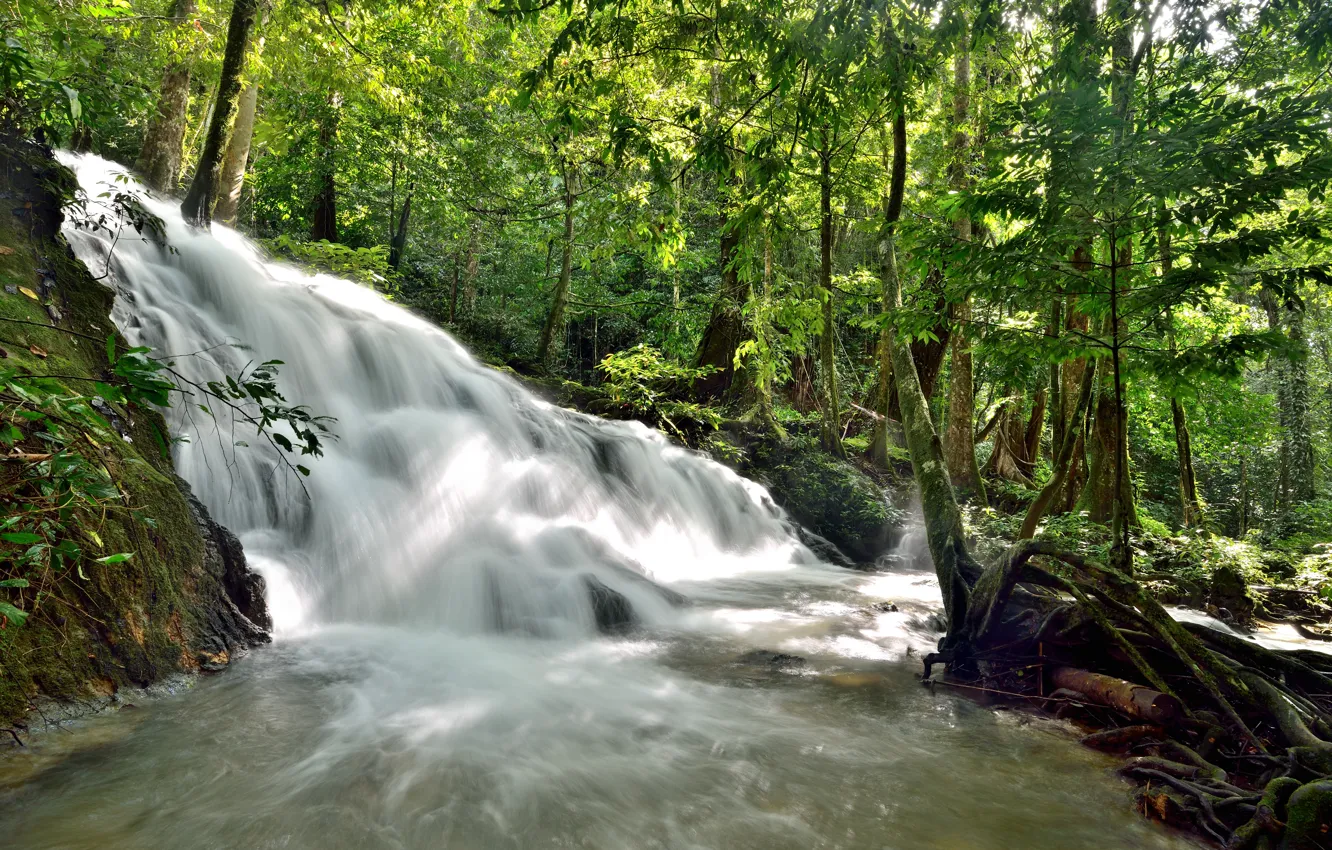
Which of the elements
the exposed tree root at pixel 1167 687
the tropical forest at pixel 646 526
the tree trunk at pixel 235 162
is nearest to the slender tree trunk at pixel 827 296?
the tropical forest at pixel 646 526

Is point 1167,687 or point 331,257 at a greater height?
point 331,257

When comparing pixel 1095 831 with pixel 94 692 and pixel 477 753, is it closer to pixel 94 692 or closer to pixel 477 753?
pixel 477 753

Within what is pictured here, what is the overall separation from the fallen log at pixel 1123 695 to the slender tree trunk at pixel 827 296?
4.92 meters

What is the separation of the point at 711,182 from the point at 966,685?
13.9m

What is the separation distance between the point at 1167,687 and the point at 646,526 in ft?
23.1

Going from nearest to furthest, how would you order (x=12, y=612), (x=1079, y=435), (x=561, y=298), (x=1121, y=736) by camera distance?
(x=12, y=612), (x=1121, y=736), (x=1079, y=435), (x=561, y=298)

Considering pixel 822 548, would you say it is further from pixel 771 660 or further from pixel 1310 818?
pixel 1310 818

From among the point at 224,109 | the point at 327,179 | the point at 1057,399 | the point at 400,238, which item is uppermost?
the point at 327,179

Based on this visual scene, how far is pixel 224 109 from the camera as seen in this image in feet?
28.0

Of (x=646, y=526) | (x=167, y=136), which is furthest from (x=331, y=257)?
(x=646, y=526)

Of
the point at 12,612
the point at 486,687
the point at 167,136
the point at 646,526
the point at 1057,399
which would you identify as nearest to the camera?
the point at 12,612

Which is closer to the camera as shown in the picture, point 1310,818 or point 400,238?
point 1310,818

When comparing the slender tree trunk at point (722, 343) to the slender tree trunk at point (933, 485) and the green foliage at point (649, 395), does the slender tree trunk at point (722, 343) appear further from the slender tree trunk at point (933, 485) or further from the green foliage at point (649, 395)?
the slender tree trunk at point (933, 485)

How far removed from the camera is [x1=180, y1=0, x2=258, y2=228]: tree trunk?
8.20 m
